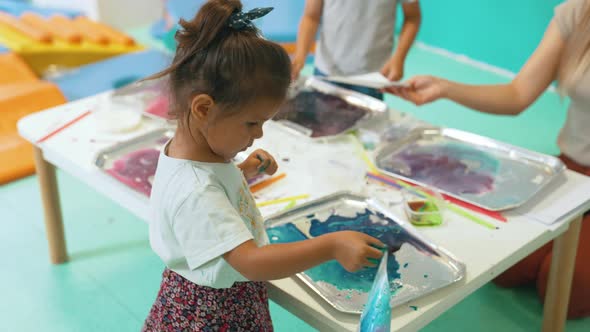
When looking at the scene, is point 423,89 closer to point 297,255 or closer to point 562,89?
point 562,89

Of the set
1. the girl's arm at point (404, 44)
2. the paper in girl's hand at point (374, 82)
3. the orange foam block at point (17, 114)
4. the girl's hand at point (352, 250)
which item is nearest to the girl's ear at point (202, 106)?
the girl's hand at point (352, 250)

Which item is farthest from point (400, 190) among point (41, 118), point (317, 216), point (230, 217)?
point (41, 118)

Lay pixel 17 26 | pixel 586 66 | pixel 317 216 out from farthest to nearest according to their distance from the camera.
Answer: pixel 17 26 < pixel 586 66 < pixel 317 216

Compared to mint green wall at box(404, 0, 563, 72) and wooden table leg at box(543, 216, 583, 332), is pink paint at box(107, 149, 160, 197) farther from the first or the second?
mint green wall at box(404, 0, 563, 72)

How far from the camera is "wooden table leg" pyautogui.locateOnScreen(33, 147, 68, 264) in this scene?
1682 mm

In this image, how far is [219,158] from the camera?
961 mm

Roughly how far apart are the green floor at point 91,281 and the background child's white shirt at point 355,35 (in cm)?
77

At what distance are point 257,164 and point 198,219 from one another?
0.32 m

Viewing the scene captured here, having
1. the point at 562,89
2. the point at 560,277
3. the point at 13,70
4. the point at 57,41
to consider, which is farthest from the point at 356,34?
the point at 57,41

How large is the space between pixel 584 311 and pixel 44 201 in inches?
59.9

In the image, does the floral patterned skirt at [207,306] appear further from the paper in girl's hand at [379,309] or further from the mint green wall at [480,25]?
the mint green wall at [480,25]

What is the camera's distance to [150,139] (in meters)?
1.56

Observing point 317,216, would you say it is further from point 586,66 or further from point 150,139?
point 586,66

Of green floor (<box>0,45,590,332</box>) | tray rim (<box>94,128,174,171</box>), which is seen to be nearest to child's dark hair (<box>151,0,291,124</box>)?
tray rim (<box>94,128,174,171</box>)
